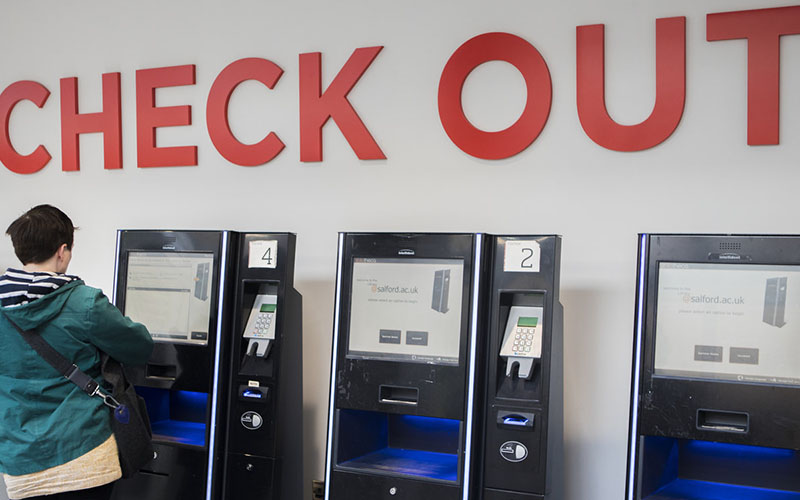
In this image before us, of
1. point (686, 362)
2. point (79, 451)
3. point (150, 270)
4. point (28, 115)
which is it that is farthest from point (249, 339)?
point (28, 115)

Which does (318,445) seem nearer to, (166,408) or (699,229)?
(166,408)

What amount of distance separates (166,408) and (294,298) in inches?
34.1

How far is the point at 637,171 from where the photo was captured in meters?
3.40

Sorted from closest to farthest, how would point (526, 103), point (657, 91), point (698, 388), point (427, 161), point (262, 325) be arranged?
point (698, 388) < point (657, 91) < point (262, 325) < point (526, 103) < point (427, 161)

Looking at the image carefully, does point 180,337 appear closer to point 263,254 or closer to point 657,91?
point 263,254

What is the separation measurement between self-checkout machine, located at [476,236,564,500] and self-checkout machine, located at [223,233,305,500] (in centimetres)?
91

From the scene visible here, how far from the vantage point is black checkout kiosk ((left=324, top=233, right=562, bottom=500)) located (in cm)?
289

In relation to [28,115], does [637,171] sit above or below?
below

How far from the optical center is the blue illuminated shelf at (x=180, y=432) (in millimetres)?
3504

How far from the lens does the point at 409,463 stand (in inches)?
123

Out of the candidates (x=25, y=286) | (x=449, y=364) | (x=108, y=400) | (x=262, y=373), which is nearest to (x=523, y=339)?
(x=449, y=364)

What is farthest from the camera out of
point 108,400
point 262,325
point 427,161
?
point 427,161

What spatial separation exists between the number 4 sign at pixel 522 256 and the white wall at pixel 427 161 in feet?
2.10

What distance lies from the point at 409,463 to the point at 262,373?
0.73 m
